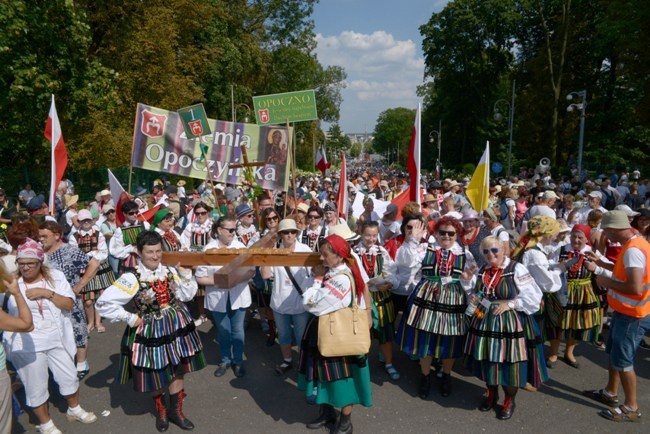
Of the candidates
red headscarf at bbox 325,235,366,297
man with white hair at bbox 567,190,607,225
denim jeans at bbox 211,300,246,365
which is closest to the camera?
red headscarf at bbox 325,235,366,297

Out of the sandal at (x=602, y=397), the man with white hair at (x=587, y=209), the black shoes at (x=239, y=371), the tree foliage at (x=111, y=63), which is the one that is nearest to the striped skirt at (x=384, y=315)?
the black shoes at (x=239, y=371)

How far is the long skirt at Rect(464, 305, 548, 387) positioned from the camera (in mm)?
4035

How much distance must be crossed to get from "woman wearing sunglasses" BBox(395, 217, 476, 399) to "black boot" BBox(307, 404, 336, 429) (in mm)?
968

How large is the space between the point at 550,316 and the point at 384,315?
1861mm

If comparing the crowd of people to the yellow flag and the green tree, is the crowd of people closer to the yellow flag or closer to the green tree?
the yellow flag

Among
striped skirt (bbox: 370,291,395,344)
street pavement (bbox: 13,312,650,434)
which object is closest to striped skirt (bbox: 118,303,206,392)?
street pavement (bbox: 13,312,650,434)

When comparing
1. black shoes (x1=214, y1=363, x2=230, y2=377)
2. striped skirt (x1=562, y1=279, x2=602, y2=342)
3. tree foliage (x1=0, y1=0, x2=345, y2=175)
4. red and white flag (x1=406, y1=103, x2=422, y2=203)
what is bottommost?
black shoes (x1=214, y1=363, x2=230, y2=377)

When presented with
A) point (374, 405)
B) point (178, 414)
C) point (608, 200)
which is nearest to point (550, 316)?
point (374, 405)

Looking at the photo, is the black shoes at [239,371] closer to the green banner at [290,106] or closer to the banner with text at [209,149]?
the banner with text at [209,149]

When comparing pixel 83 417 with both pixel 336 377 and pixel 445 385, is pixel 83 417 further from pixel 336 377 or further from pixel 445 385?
pixel 445 385

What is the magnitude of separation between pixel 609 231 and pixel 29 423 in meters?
5.46

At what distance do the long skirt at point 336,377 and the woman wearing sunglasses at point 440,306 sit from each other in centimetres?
91

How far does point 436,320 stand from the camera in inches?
173

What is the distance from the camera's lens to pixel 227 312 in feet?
16.4
